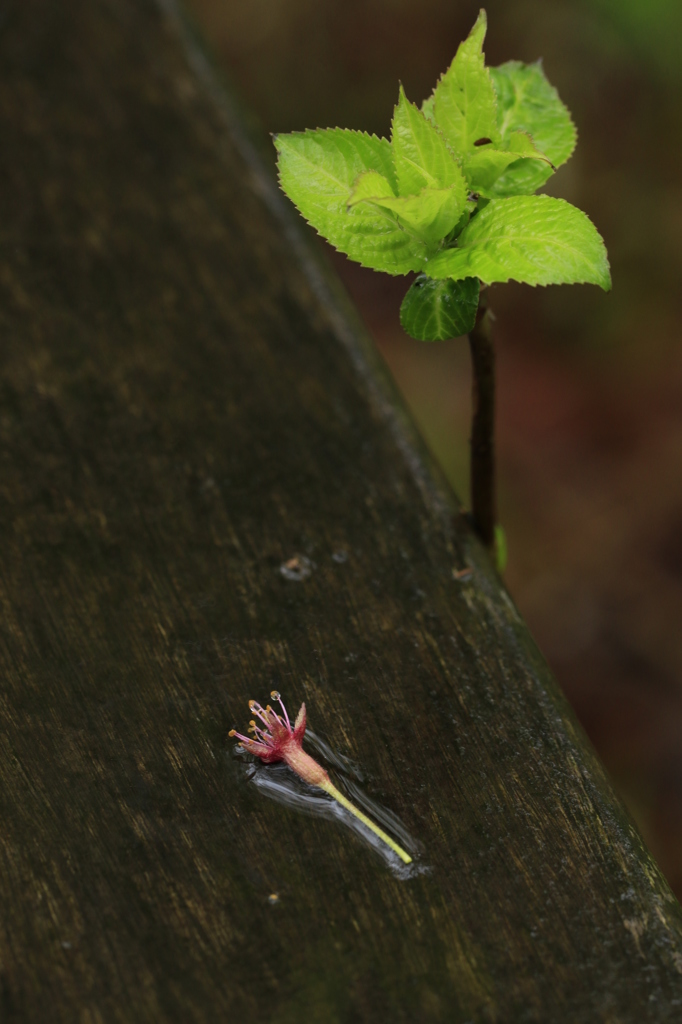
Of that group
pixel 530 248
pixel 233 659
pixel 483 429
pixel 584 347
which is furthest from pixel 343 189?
pixel 584 347

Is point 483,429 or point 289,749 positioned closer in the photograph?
point 289,749

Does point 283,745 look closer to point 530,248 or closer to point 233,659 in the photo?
point 233,659

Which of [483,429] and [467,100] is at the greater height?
[467,100]

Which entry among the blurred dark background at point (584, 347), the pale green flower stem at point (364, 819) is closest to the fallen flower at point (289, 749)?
the pale green flower stem at point (364, 819)

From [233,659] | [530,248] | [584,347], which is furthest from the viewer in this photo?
[584,347]

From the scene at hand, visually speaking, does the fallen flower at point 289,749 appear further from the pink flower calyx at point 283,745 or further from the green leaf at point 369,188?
the green leaf at point 369,188

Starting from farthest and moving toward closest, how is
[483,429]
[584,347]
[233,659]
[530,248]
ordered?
[584,347]
[483,429]
[233,659]
[530,248]

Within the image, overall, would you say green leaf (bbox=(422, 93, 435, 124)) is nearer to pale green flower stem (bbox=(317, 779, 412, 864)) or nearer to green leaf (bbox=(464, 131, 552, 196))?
green leaf (bbox=(464, 131, 552, 196))
